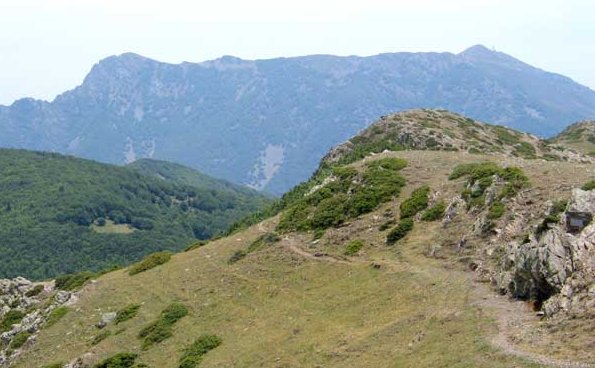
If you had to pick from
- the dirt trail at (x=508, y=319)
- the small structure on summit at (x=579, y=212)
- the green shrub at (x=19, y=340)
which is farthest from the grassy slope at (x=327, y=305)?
the small structure on summit at (x=579, y=212)

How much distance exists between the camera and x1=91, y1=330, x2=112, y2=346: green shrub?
55.1 m

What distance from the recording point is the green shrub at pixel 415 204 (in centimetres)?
5819

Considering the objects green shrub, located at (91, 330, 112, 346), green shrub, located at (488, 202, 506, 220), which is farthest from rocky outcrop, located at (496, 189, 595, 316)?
green shrub, located at (91, 330, 112, 346)

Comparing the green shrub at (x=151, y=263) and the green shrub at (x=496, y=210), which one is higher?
the green shrub at (x=496, y=210)

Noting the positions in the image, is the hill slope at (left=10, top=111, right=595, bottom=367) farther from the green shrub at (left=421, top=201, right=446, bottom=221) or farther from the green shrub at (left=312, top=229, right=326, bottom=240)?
the green shrub at (left=312, top=229, right=326, bottom=240)

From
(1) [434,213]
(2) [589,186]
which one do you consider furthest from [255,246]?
(2) [589,186]

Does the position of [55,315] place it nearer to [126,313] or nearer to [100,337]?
[126,313]

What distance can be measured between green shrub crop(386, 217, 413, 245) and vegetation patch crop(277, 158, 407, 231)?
7.98 metres

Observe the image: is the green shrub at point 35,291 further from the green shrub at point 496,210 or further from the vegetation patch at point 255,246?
the green shrub at point 496,210

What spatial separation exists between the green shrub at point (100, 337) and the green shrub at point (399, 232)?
24205mm

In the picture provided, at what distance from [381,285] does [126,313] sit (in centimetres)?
2405

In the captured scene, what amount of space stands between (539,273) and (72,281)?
60501 mm

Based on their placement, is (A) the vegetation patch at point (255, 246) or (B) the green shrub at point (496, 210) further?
(A) the vegetation patch at point (255, 246)

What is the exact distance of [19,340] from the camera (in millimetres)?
62469
